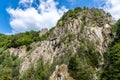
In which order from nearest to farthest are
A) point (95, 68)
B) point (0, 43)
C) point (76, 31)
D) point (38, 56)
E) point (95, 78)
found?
point (95, 78) < point (95, 68) < point (76, 31) < point (38, 56) < point (0, 43)

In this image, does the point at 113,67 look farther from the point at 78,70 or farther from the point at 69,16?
the point at 69,16

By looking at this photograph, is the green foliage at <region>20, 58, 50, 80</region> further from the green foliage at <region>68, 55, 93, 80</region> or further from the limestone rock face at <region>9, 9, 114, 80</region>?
the green foliage at <region>68, 55, 93, 80</region>

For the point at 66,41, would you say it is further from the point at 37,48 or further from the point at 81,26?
the point at 37,48

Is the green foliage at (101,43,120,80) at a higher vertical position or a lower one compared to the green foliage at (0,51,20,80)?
lower

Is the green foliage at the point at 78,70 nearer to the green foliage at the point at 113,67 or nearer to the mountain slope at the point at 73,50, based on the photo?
the mountain slope at the point at 73,50

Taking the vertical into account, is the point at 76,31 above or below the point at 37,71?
above

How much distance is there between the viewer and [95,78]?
93.2 m

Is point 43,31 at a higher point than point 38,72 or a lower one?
higher

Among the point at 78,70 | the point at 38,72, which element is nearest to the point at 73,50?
the point at 38,72

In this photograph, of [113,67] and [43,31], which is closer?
[113,67]

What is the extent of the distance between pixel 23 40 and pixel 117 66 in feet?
299

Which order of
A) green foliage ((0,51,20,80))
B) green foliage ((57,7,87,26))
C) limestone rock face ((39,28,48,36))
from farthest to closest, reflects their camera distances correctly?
limestone rock face ((39,28,48,36)) → green foliage ((57,7,87,26)) → green foliage ((0,51,20,80))

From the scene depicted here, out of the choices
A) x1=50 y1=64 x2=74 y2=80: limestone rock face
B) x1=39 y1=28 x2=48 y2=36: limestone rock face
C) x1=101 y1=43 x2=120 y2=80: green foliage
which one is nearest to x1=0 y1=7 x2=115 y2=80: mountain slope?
x1=50 y1=64 x2=74 y2=80: limestone rock face

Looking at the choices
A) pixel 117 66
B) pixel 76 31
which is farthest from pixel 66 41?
pixel 117 66
